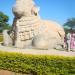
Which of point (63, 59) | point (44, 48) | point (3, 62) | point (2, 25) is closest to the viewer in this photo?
point (63, 59)

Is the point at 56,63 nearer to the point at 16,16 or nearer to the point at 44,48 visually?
the point at 44,48

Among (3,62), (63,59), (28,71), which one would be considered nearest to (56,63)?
(63,59)

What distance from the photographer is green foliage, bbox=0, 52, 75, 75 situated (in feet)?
19.3

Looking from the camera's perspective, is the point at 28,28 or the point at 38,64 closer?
the point at 38,64

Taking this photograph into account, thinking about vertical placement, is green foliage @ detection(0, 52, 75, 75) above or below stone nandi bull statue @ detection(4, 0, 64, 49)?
below

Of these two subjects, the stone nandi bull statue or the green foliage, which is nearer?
the green foliage

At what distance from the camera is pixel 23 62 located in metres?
6.20

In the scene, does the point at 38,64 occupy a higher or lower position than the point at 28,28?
lower

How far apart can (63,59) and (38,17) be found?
3.78 metres

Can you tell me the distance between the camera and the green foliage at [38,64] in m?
5.88

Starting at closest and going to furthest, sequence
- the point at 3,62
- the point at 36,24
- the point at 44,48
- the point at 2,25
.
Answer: the point at 3,62, the point at 44,48, the point at 36,24, the point at 2,25

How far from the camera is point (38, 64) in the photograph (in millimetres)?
6035

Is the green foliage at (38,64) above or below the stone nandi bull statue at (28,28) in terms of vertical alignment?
below

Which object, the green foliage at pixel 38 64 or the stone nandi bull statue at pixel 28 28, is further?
the stone nandi bull statue at pixel 28 28
